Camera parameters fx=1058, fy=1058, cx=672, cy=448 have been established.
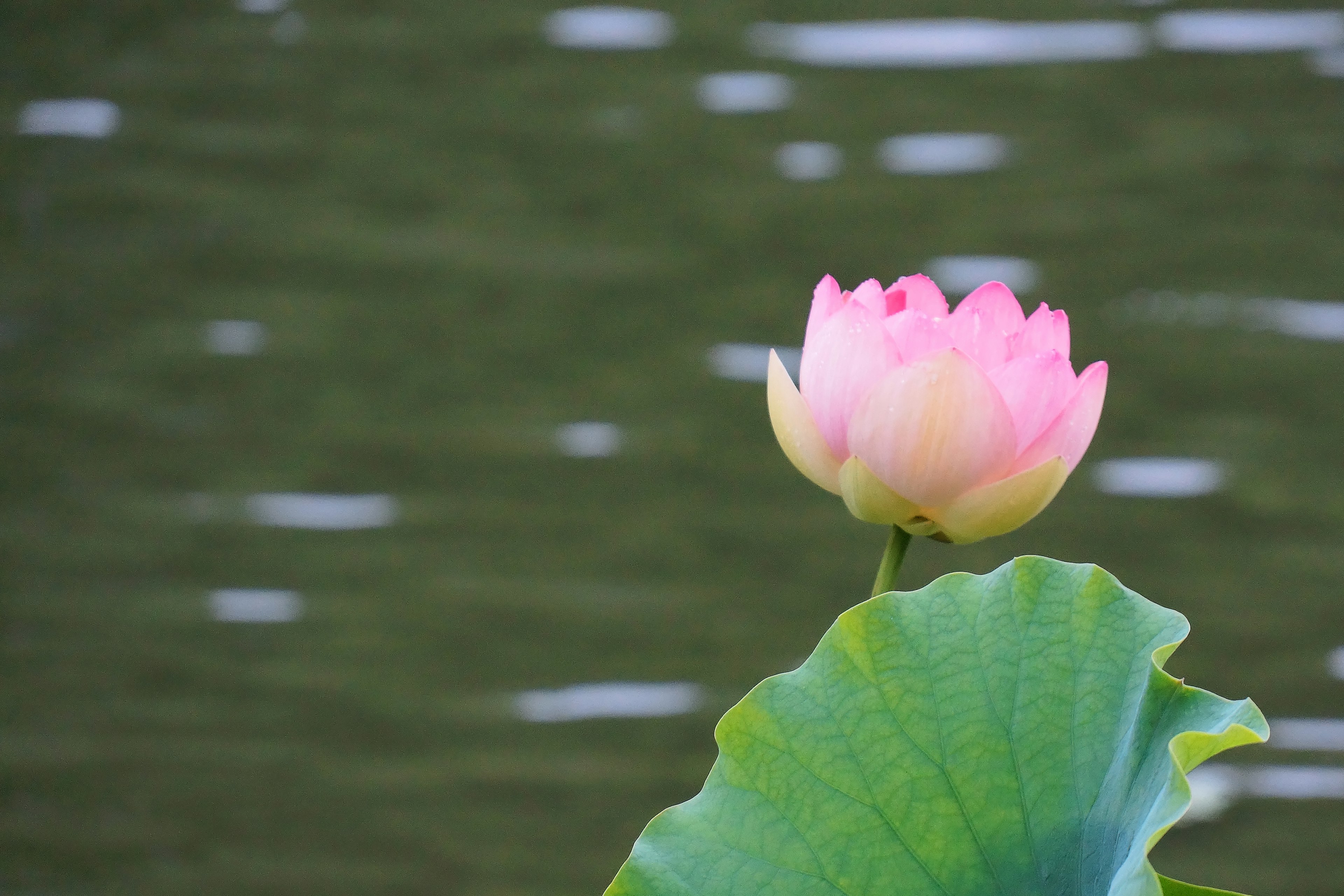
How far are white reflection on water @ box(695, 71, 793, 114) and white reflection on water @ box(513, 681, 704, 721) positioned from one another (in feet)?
1.74

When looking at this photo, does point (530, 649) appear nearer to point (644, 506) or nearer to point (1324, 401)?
point (644, 506)

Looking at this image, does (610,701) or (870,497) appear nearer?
(870,497)

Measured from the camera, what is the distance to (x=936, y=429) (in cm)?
23

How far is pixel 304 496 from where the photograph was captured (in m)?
1.00

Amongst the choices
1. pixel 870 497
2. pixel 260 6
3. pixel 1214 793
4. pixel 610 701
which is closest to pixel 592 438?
pixel 610 701

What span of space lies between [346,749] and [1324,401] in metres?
0.94

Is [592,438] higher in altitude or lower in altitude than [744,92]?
lower

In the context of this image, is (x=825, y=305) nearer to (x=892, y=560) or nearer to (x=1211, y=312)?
(x=892, y=560)

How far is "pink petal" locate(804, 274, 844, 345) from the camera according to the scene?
250 mm

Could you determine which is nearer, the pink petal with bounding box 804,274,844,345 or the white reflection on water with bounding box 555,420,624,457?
the pink petal with bounding box 804,274,844,345

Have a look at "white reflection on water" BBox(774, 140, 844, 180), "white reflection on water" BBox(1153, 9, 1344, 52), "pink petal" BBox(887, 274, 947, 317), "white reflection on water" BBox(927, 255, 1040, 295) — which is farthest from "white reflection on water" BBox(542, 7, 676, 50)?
"pink petal" BBox(887, 274, 947, 317)

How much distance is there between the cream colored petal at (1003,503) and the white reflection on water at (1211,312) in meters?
0.77

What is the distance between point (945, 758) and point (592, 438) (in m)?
0.74

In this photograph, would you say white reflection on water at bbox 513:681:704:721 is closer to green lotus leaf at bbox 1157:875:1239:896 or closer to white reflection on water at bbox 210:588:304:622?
white reflection on water at bbox 210:588:304:622
